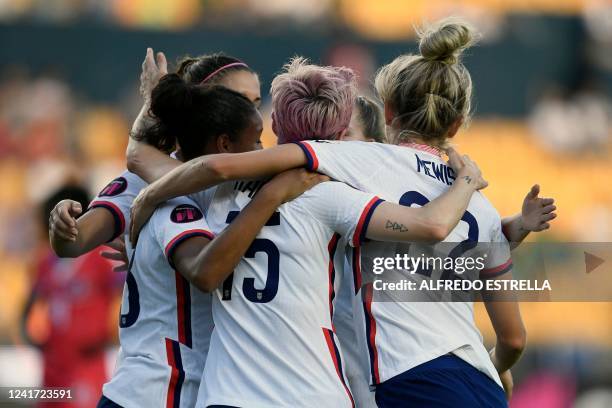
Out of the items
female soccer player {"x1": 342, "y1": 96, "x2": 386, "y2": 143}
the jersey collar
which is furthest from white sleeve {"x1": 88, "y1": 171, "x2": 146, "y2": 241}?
the jersey collar

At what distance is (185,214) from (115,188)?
446mm

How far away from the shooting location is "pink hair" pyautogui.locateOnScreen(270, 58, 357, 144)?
2891 mm

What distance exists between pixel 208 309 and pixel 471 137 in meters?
8.79

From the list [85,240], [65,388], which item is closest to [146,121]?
[85,240]

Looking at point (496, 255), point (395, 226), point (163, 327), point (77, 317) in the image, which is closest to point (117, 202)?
point (163, 327)

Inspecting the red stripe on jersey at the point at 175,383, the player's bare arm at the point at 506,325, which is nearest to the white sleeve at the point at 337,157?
the player's bare arm at the point at 506,325

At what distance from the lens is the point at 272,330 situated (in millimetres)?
2701

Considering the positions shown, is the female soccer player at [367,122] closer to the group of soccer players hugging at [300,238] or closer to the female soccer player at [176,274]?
the group of soccer players hugging at [300,238]

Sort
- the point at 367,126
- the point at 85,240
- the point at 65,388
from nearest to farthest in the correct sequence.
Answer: the point at 85,240 → the point at 367,126 → the point at 65,388

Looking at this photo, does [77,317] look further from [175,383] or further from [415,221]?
[415,221]

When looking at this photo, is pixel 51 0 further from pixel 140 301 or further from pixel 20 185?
pixel 140 301

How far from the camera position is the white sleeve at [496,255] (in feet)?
9.96

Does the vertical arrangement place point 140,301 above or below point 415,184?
below

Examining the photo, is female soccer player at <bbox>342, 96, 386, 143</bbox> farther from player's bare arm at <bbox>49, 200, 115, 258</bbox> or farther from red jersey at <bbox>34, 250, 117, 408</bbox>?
red jersey at <bbox>34, 250, 117, 408</bbox>
